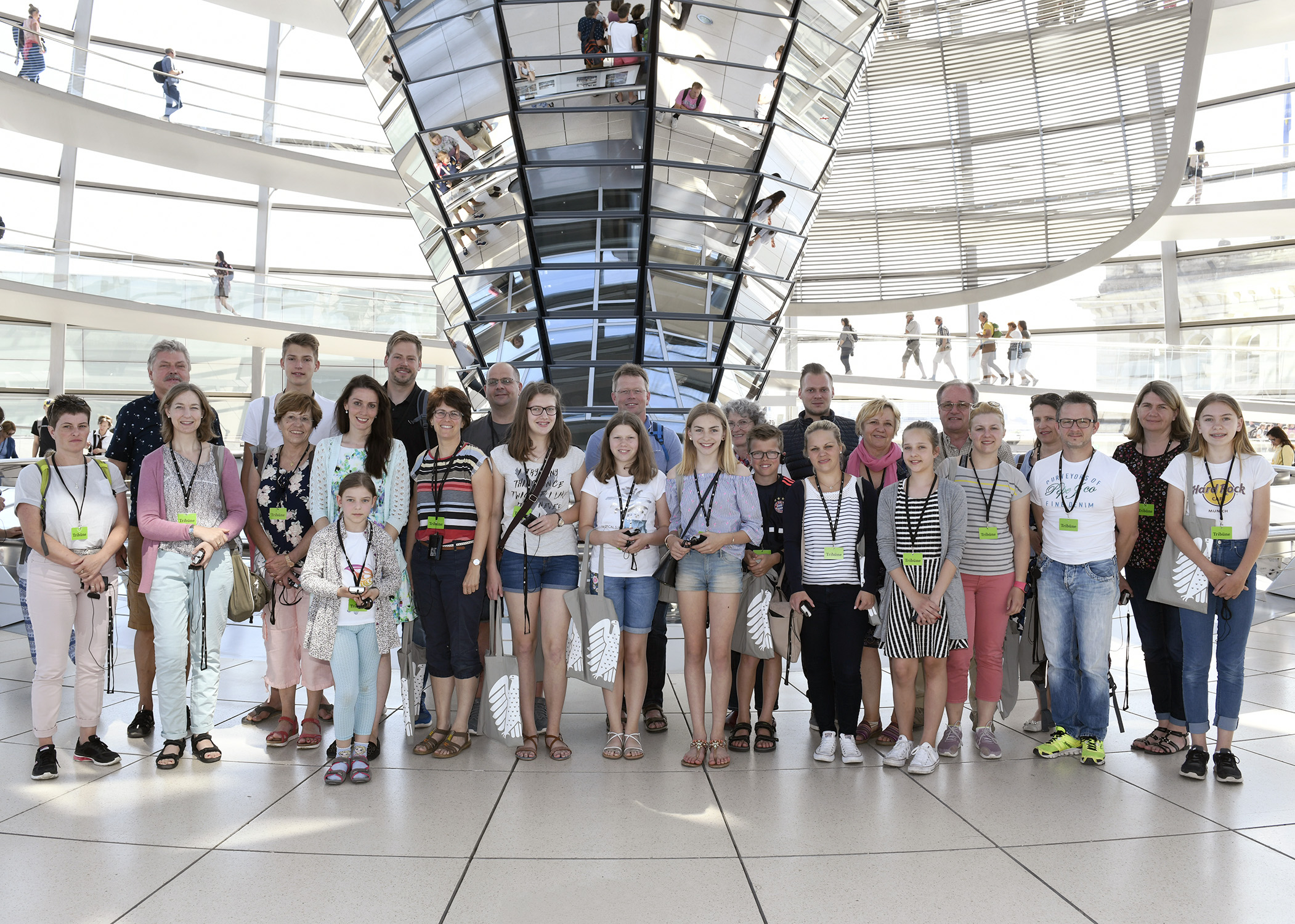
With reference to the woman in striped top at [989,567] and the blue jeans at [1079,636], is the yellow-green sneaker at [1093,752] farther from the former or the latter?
the woman in striped top at [989,567]

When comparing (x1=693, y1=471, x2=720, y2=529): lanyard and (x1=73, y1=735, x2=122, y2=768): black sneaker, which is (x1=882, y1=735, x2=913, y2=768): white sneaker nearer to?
(x1=693, y1=471, x2=720, y2=529): lanyard

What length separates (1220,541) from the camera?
452 cm

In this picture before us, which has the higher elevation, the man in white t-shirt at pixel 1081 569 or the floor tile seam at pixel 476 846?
the man in white t-shirt at pixel 1081 569

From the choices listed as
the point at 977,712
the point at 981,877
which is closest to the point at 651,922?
the point at 981,877

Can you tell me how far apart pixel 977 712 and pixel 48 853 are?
434 centimetres

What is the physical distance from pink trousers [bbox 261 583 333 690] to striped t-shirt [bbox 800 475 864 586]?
2.63m

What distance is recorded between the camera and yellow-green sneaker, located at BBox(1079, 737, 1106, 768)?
4.57 metres

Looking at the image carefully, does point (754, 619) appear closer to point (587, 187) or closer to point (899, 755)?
point (899, 755)

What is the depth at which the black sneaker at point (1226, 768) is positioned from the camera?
14.1 ft

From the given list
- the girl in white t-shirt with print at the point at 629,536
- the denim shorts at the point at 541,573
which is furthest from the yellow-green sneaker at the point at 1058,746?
the denim shorts at the point at 541,573

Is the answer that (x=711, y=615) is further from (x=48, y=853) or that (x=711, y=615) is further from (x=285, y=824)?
(x=48, y=853)

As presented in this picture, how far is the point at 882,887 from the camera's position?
322 centimetres

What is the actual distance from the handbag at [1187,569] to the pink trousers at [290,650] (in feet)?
14.3

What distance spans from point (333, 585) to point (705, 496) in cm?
188
